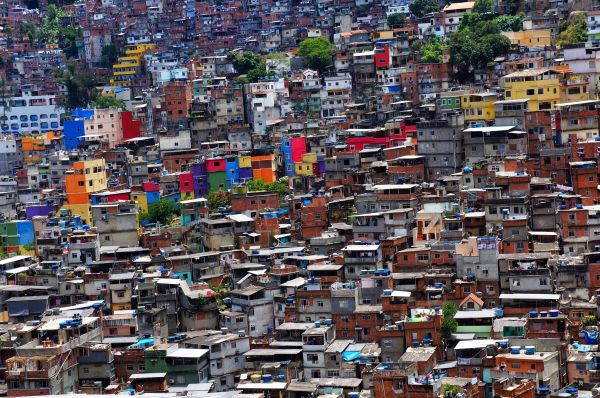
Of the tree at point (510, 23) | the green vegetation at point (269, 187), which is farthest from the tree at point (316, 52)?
the green vegetation at point (269, 187)

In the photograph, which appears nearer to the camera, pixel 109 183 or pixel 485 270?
pixel 485 270

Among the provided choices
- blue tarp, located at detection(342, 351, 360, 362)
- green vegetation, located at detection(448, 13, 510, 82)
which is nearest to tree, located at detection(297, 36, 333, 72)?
green vegetation, located at detection(448, 13, 510, 82)

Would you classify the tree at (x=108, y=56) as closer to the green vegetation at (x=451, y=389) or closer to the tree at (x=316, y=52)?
the tree at (x=316, y=52)

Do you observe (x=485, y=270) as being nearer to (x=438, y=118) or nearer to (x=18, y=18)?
(x=438, y=118)

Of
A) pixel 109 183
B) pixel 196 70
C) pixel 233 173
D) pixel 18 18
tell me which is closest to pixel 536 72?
pixel 233 173

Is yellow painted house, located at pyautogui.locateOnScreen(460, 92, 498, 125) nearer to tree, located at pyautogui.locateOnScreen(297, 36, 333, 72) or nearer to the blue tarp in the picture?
the blue tarp
